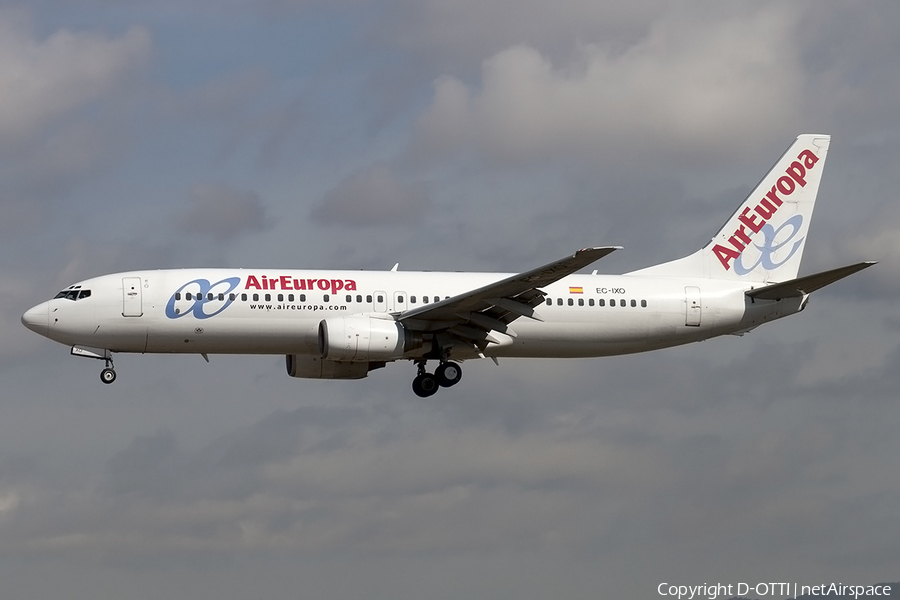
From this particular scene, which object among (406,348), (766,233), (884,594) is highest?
(766,233)

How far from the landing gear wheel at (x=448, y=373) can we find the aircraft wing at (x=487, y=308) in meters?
1.33

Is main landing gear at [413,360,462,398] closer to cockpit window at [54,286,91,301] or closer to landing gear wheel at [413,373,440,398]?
landing gear wheel at [413,373,440,398]

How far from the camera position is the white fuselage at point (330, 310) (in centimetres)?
5281

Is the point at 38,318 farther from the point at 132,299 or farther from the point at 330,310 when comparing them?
the point at 330,310

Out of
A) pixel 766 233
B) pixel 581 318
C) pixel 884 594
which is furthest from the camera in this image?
pixel 766 233

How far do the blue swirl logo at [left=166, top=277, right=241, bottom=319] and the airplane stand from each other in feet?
0.12

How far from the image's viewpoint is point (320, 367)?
58.5m

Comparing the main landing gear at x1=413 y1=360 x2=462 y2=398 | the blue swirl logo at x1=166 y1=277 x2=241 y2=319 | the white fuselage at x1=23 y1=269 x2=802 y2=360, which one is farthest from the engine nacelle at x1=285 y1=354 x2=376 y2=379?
the blue swirl logo at x1=166 y1=277 x2=241 y2=319

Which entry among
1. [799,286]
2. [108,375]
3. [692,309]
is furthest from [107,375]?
[799,286]

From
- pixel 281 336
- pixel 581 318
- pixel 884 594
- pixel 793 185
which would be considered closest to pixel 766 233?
pixel 793 185

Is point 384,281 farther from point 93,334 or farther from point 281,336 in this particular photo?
point 93,334

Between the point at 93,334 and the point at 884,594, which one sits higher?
the point at 93,334

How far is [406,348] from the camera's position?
2116 inches

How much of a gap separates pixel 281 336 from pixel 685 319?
638 inches
